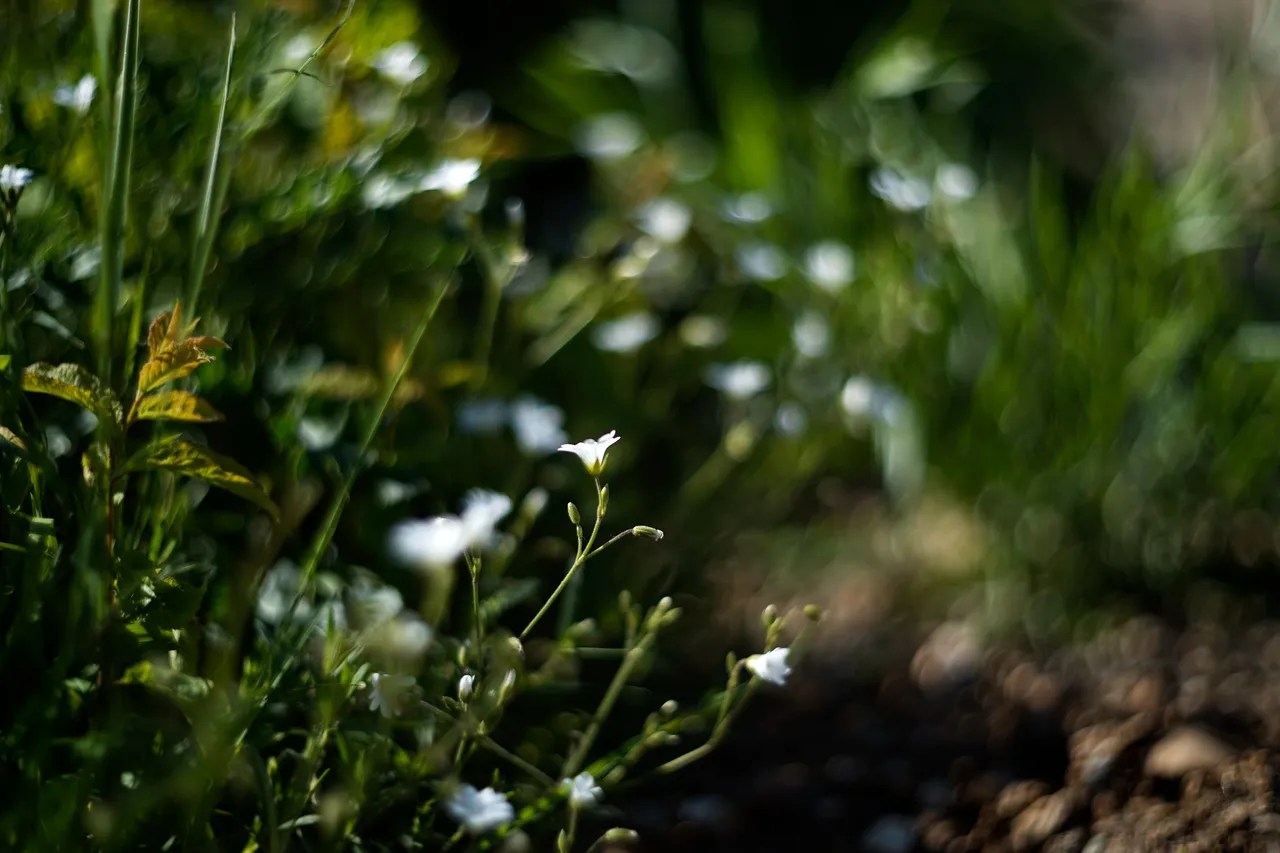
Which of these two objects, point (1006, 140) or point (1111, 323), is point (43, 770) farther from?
point (1006, 140)

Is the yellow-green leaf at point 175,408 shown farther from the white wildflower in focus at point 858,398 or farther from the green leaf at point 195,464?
the white wildflower in focus at point 858,398

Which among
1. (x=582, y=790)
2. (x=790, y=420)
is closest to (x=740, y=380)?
(x=790, y=420)

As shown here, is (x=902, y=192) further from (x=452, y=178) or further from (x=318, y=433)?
(x=318, y=433)

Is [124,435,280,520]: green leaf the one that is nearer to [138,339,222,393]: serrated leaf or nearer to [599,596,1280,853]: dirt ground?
[138,339,222,393]: serrated leaf

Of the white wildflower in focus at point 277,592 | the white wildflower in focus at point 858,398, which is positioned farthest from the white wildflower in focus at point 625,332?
→ the white wildflower in focus at point 277,592

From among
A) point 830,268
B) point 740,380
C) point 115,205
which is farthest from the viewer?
point 830,268

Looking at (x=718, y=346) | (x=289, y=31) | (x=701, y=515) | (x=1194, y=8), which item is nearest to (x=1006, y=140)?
(x=1194, y=8)
